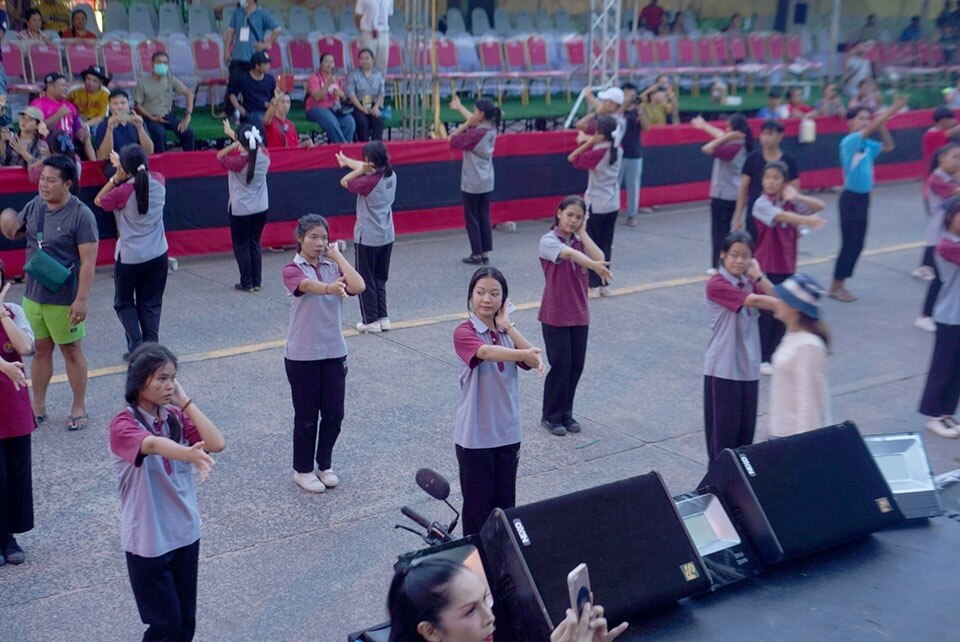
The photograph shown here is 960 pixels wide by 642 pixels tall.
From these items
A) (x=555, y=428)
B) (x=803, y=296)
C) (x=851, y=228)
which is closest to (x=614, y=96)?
(x=851, y=228)

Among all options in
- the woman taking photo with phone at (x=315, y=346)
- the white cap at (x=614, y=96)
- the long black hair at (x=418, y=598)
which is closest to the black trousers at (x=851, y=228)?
the white cap at (x=614, y=96)

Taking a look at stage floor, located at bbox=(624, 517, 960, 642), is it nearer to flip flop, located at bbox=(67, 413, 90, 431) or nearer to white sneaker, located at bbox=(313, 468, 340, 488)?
white sneaker, located at bbox=(313, 468, 340, 488)

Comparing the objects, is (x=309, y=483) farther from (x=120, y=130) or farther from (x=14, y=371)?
(x=120, y=130)

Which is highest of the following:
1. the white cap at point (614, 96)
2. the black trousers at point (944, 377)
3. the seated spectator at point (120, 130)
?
the white cap at point (614, 96)

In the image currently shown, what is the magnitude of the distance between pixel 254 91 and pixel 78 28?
11.0ft

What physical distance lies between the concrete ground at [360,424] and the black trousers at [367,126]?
11.0ft

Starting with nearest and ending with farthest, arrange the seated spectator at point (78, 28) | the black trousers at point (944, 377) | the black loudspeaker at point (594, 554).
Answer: the black loudspeaker at point (594, 554) < the black trousers at point (944, 377) < the seated spectator at point (78, 28)

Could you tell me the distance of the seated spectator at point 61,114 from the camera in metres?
12.8

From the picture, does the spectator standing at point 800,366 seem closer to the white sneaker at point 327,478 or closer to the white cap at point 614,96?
the white sneaker at point 327,478

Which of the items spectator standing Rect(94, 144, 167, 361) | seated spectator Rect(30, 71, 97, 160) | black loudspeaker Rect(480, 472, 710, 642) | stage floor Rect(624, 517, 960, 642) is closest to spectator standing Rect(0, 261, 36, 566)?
black loudspeaker Rect(480, 472, 710, 642)

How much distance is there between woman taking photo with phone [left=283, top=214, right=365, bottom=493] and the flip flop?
1.92m

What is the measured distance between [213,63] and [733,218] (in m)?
9.61

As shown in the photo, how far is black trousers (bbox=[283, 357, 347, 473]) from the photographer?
6.69 m

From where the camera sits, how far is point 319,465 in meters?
6.94
